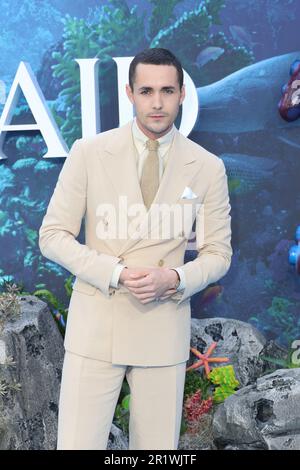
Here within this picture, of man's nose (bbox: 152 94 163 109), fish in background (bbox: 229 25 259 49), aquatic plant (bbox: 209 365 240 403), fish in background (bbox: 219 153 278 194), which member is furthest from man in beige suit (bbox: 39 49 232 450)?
fish in background (bbox: 229 25 259 49)

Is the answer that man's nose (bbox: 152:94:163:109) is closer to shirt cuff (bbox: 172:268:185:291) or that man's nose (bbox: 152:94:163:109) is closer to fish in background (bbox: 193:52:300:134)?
shirt cuff (bbox: 172:268:185:291)

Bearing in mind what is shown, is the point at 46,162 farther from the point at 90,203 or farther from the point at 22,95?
the point at 90,203

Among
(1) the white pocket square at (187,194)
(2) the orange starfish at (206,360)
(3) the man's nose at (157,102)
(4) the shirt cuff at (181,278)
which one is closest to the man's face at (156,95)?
(3) the man's nose at (157,102)

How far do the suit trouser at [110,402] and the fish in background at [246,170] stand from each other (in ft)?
5.93

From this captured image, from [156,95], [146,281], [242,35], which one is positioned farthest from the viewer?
[242,35]

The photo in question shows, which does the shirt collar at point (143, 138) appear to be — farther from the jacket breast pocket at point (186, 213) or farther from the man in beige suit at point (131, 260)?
the jacket breast pocket at point (186, 213)

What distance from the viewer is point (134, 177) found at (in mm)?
2879

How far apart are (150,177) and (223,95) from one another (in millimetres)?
1713

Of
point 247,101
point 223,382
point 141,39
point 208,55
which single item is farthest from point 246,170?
point 223,382

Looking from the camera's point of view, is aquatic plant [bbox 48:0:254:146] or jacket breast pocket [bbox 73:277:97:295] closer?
jacket breast pocket [bbox 73:277:97:295]

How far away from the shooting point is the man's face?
2.82m

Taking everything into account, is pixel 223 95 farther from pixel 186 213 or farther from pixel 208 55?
pixel 186 213

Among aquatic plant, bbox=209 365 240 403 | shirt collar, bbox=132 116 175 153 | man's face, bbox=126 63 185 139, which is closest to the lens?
man's face, bbox=126 63 185 139

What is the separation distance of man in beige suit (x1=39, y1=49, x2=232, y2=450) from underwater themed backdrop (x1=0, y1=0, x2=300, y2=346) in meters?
1.57
